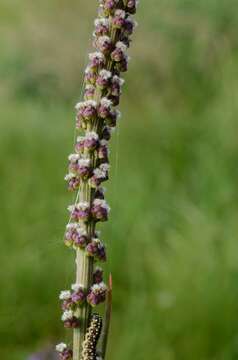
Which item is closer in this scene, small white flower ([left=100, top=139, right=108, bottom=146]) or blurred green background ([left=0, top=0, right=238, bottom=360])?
small white flower ([left=100, top=139, right=108, bottom=146])

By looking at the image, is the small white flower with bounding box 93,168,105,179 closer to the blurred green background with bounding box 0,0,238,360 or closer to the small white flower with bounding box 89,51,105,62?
the small white flower with bounding box 89,51,105,62

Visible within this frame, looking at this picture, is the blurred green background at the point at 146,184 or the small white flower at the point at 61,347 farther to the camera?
the blurred green background at the point at 146,184

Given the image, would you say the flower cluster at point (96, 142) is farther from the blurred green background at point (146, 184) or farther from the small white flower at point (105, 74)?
the blurred green background at point (146, 184)

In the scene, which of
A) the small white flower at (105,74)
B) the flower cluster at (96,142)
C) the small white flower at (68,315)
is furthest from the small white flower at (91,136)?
the small white flower at (68,315)

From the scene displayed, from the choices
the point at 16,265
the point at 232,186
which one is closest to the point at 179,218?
the point at 232,186

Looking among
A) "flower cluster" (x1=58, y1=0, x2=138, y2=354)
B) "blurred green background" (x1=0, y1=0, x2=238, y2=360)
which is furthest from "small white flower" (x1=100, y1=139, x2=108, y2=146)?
"blurred green background" (x1=0, y1=0, x2=238, y2=360)

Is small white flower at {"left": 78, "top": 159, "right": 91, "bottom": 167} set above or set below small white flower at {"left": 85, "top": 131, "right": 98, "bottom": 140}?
below
